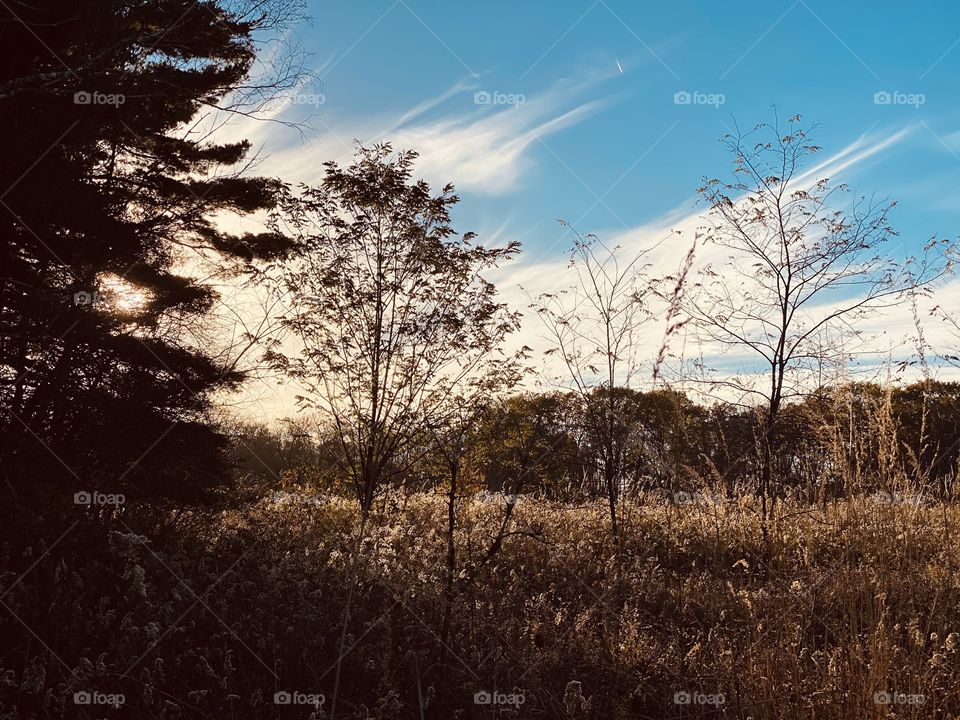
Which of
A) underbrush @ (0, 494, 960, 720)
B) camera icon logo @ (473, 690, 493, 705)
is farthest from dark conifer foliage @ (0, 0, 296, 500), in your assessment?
camera icon logo @ (473, 690, 493, 705)

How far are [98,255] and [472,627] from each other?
5.89 m

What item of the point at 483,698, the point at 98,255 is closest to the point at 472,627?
the point at 483,698

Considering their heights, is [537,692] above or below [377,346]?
below

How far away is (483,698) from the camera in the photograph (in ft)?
13.1

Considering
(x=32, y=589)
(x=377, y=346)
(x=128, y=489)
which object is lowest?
(x=32, y=589)

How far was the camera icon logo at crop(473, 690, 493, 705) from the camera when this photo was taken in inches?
154

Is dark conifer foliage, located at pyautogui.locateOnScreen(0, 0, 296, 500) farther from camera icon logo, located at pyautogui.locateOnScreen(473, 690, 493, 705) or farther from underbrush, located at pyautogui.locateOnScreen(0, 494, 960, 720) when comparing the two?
camera icon logo, located at pyautogui.locateOnScreen(473, 690, 493, 705)

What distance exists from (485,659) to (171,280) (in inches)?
286

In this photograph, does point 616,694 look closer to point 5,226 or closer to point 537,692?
point 537,692

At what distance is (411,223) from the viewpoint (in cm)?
900

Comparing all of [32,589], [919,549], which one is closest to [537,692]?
[32,589]

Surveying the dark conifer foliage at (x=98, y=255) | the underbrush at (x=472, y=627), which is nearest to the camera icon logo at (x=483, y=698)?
the underbrush at (x=472, y=627)

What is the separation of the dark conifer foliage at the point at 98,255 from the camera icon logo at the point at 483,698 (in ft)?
17.3

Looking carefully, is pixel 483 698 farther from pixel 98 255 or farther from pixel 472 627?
pixel 98 255
